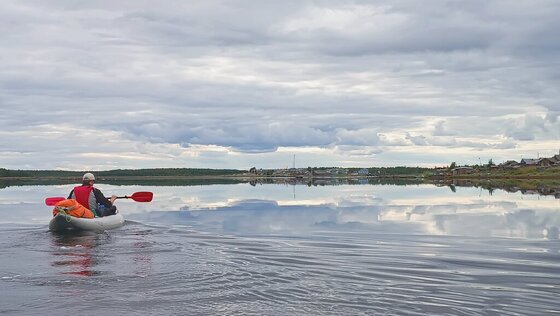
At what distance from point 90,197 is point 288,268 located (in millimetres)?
12437

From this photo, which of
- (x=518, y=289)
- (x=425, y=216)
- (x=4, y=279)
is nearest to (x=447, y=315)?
(x=518, y=289)

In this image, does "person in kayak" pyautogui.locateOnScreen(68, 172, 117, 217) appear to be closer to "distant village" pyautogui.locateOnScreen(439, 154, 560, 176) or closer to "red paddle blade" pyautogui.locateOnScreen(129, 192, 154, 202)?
"red paddle blade" pyautogui.locateOnScreen(129, 192, 154, 202)

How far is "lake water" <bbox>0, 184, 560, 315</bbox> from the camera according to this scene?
10172mm

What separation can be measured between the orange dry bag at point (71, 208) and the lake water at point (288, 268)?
1103mm

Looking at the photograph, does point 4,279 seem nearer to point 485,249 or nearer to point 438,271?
point 438,271

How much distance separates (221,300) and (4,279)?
16.1 ft

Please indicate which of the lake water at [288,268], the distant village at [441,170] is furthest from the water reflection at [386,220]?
the distant village at [441,170]

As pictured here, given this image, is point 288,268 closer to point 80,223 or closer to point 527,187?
point 80,223

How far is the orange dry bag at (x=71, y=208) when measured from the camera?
21953mm

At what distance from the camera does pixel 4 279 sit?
12578 millimetres

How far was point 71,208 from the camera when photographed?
868 inches

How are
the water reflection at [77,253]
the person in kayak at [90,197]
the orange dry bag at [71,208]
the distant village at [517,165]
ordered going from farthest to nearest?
the distant village at [517,165] < the person in kayak at [90,197] < the orange dry bag at [71,208] < the water reflection at [77,253]

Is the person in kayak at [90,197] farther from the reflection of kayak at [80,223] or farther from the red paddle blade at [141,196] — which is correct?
the red paddle blade at [141,196]

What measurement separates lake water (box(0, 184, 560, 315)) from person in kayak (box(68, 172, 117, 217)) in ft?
4.39
